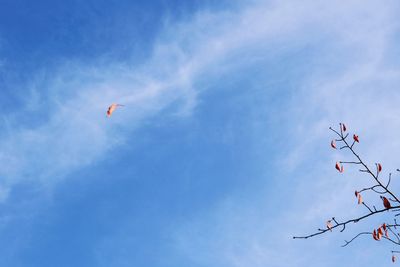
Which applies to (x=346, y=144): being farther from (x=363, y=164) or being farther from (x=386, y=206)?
(x=386, y=206)

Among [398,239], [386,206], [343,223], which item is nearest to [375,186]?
[386,206]

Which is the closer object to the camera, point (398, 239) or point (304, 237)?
point (304, 237)

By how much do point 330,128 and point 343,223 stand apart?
5.04ft

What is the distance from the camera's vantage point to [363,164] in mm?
6512

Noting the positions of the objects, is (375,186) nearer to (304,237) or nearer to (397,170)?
(397,170)

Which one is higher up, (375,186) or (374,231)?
(375,186)

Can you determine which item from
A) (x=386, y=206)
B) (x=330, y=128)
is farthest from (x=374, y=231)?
(x=330, y=128)

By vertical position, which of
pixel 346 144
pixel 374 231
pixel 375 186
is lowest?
pixel 374 231

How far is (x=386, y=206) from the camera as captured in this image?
6156mm

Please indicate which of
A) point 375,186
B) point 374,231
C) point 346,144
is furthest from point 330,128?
point 374,231

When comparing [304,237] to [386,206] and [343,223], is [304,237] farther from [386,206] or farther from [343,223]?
[386,206]

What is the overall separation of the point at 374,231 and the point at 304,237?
40.5 inches

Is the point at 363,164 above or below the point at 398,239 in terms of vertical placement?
above

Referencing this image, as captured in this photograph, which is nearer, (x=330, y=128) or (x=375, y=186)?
(x=375, y=186)
